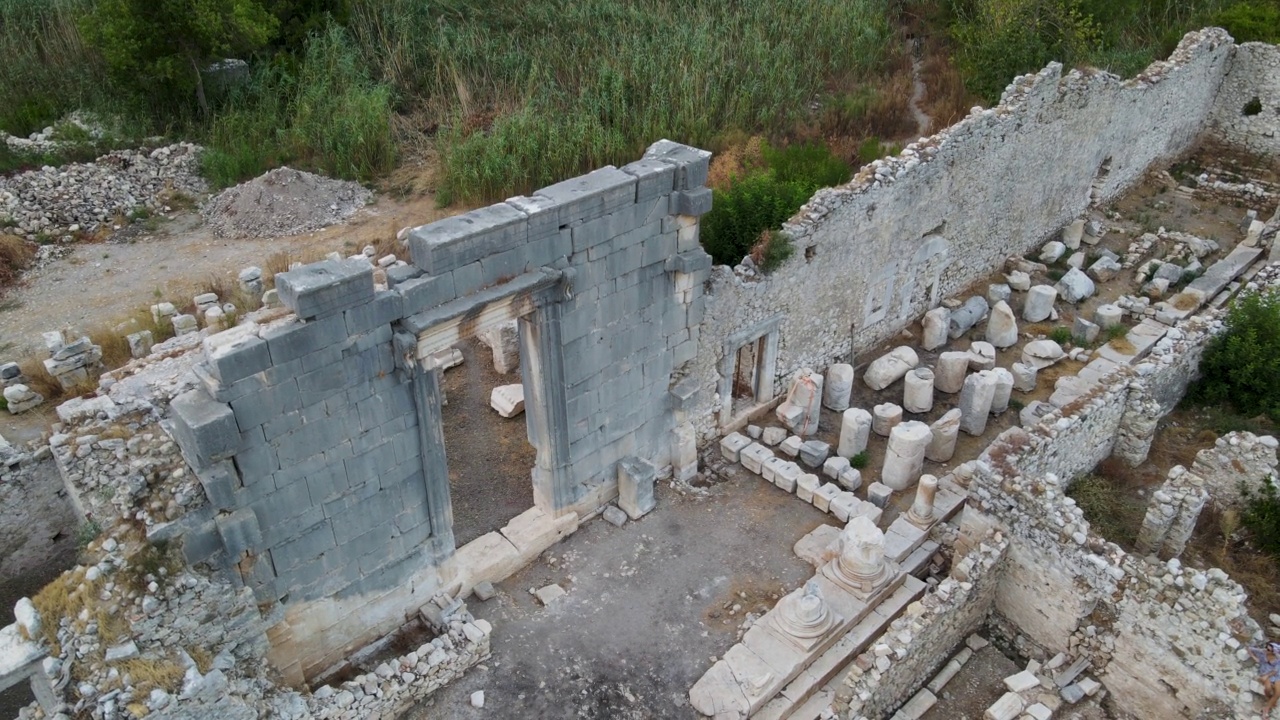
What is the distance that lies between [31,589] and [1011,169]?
50.0 ft

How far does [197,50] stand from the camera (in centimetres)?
2014

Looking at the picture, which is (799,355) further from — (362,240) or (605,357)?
(362,240)

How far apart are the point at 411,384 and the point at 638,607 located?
3506 millimetres

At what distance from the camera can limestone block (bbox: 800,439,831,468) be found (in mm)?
12297

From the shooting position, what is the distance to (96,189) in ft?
60.7

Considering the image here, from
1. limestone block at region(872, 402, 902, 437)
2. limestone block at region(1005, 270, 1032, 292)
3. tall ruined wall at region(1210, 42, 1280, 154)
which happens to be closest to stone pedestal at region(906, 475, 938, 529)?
limestone block at region(872, 402, 902, 437)

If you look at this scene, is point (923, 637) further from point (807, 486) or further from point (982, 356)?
point (982, 356)

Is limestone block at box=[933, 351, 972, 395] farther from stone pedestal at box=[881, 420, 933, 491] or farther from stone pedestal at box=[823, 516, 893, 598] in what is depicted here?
stone pedestal at box=[823, 516, 893, 598]

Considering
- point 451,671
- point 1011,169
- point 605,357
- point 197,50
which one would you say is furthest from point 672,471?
point 197,50

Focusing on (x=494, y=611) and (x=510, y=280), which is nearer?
(x=510, y=280)

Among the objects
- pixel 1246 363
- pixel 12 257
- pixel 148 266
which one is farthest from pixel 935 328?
pixel 12 257

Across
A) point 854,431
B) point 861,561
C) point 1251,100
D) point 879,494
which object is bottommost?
point 879,494

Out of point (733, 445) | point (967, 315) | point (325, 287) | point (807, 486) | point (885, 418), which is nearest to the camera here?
point (325, 287)

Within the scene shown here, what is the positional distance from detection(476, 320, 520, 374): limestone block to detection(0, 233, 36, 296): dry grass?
878 centimetres
